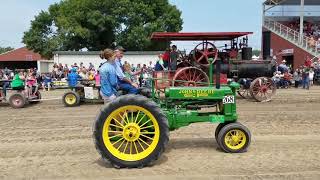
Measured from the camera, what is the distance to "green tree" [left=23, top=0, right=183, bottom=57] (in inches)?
1435

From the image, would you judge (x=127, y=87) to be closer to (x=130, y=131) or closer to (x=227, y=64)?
(x=130, y=131)

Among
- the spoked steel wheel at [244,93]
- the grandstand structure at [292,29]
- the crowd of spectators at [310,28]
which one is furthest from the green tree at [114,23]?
the spoked steel wheel at [244,93]

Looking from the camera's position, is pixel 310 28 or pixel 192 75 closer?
pixel 192 75

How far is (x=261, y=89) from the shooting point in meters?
14.4

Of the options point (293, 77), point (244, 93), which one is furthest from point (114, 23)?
point (244, 93)

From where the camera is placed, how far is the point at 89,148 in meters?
7.21

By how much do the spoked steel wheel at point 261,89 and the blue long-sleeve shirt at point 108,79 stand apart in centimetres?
832

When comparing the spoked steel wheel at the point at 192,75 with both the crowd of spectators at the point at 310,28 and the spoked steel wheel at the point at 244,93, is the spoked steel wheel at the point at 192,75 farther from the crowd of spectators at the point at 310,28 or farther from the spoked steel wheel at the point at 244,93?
the crowd of spectators at the point at 310,28

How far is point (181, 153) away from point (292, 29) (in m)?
27.7

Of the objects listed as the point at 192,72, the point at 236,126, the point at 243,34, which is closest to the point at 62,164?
the point at 236,126

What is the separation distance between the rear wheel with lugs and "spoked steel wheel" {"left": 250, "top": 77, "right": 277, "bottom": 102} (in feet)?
28.9

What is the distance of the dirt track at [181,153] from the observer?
5699mm

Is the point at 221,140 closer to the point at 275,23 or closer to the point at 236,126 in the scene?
the point at 236,126

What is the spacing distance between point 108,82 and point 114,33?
3185 centimetres
